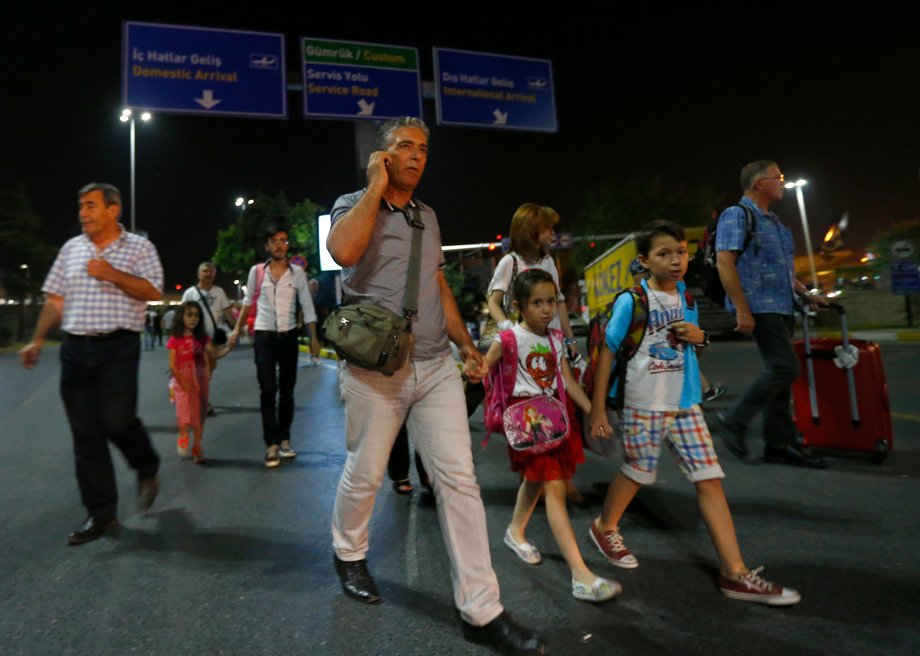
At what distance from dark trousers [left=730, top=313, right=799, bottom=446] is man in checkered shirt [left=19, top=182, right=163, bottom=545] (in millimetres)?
3791

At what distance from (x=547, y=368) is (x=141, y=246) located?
243 centimetres

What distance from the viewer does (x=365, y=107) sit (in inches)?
464

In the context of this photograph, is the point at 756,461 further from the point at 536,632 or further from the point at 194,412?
the point at 194,412

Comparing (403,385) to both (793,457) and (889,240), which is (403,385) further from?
(889,240)

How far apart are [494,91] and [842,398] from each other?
9900 mm

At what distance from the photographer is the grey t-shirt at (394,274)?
2615mm

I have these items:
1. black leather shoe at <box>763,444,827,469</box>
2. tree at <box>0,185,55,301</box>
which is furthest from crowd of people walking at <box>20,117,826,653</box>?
tree at <box>0,185,55,301</box>

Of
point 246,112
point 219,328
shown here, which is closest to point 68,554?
point 219,328

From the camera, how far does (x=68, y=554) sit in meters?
3.37

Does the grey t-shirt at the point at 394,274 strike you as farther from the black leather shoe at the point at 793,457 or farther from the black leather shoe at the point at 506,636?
the black leather shoe at the point at 793,457

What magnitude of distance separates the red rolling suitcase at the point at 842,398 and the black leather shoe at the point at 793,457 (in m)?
0.25

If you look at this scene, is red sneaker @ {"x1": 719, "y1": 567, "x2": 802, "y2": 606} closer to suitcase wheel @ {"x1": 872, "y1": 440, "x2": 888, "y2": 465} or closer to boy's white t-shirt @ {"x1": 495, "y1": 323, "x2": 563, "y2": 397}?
boy's white t-shirt @ {"x1": 495, "y1": 323, "x2": 563, "y2": 397}

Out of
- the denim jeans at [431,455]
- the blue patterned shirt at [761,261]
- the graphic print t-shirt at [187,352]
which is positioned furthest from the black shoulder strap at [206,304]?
the blue patterned shirt at [761,261]

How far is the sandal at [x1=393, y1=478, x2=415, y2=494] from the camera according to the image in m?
4.36
